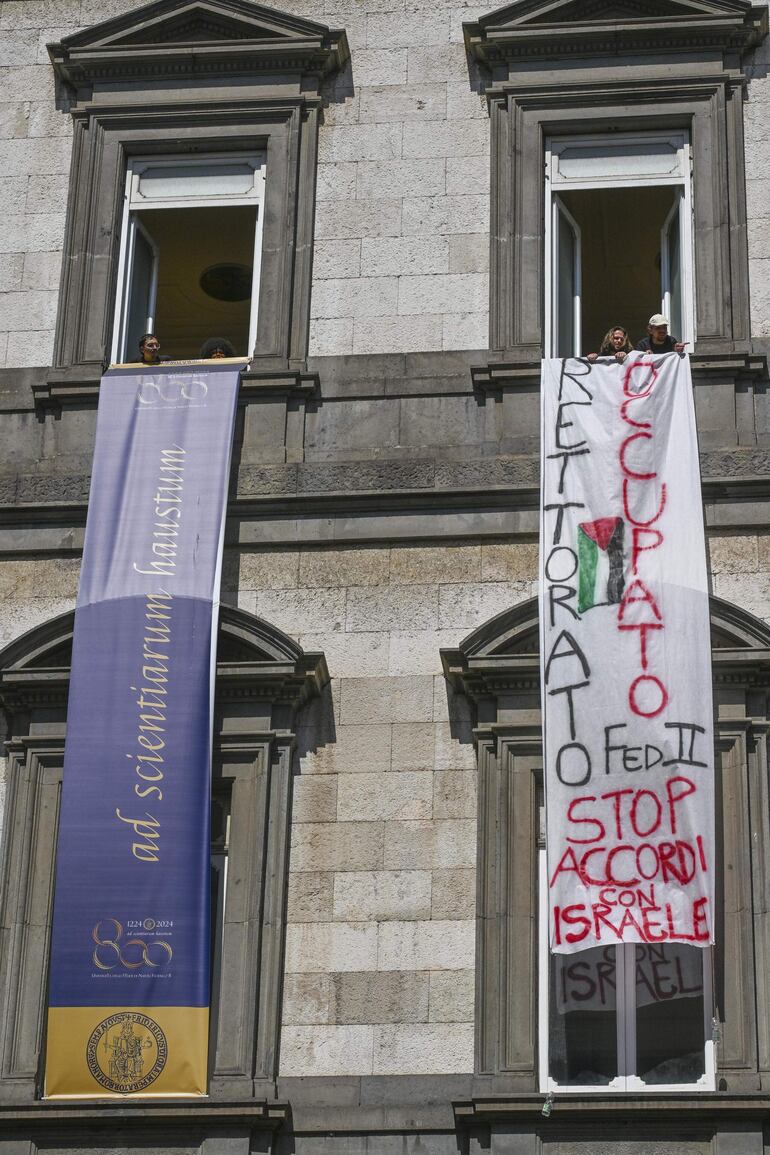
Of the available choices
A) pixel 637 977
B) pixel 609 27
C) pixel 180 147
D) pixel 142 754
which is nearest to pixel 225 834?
pixel 142 754

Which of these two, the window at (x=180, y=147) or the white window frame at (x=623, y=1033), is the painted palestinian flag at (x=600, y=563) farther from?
the window at (x=180, y=147)

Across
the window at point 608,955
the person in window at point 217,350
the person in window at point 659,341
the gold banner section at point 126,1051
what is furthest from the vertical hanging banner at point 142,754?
the person in window at point 659,341

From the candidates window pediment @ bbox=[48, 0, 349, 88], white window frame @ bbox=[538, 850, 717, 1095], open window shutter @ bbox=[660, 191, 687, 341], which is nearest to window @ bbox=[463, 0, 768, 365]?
open window shutter @ bbox=[660, 191, 687, 341]

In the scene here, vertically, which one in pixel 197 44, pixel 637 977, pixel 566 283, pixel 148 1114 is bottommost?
pixel 148 1114

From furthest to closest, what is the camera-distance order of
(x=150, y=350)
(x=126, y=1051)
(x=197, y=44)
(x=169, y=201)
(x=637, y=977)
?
(x=197, y=44) → (x=169, y=201) → (x=150, y=350) → (x=637, y=977) → (x=126, y=1051)

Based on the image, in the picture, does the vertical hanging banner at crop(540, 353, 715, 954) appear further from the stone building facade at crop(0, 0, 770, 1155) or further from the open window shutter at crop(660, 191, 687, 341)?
the open window shutter at crop(660, 191, 687, 341)

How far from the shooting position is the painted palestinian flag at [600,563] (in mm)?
18047

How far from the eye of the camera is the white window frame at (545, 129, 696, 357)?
19984mm

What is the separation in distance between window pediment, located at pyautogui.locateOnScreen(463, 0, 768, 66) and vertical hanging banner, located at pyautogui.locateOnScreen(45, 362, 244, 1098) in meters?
3.75

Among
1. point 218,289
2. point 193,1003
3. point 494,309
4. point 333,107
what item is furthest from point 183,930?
point 218,289

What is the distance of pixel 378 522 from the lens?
19.0 metres

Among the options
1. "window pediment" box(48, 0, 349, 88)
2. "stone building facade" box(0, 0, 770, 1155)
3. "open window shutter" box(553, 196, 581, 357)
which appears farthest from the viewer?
"window pediment" box(48, 0, 349, 88)

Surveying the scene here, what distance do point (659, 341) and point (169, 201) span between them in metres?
4.46

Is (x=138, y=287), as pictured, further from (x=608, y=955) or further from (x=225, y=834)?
(x=608, y=955)
